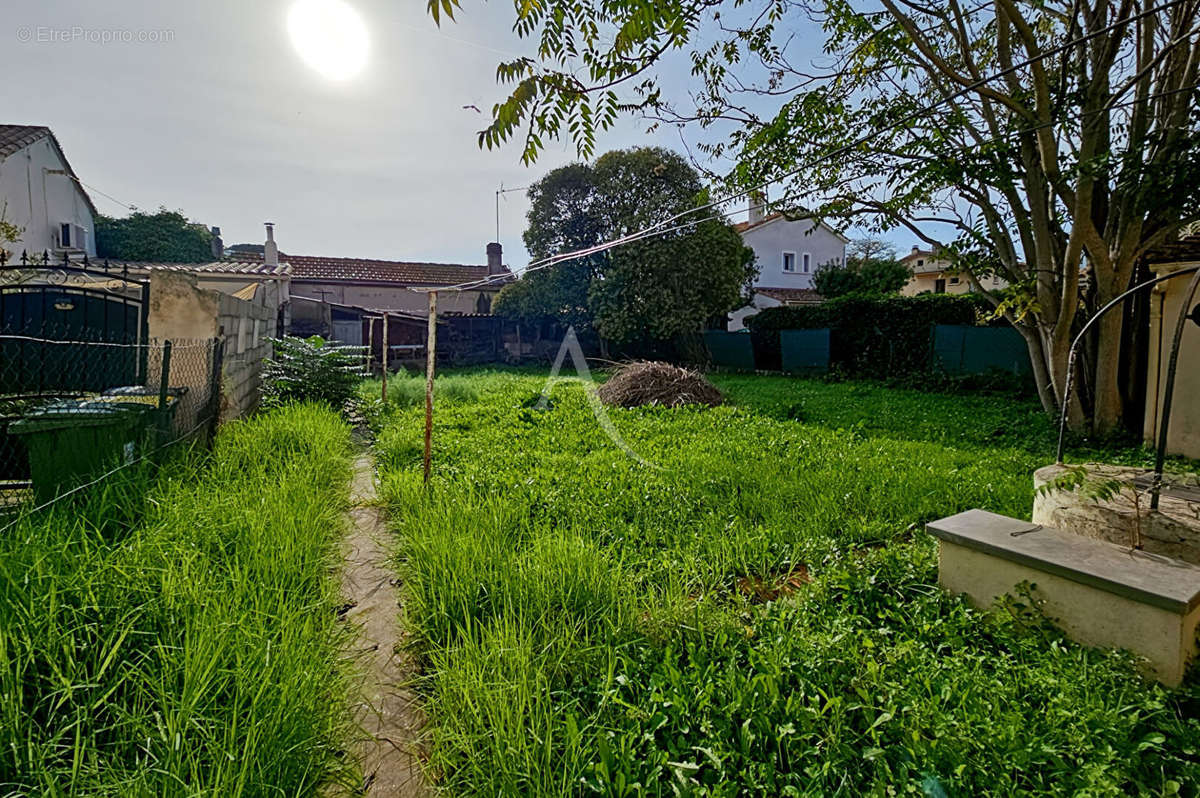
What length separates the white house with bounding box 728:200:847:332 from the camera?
21641 mm

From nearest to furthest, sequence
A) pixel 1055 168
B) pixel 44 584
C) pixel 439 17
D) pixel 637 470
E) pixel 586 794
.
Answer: pixel 586 794 < pixel 439 17 < pixel 44 584 < pixel 637 470 < pixel 1055 168

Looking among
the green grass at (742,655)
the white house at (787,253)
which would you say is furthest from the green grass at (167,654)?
the white house at (787,253)

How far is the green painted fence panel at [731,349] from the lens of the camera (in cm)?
1503

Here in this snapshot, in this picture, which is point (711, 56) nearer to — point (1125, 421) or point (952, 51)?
point (952, 51)

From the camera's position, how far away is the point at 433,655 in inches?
80.6

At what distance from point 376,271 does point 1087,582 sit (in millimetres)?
22172

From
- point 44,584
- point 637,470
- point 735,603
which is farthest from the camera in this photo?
point 637,470

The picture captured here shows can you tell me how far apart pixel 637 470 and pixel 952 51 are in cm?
670

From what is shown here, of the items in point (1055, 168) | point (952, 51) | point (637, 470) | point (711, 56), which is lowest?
point (637, 470)

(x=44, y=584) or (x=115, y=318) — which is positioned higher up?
(x=115, y=318)

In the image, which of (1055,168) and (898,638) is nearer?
(898,638)

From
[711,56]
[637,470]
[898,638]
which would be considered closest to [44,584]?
[898,638]

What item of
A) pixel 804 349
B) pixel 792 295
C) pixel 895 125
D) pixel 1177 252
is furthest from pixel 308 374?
pixel 792 295

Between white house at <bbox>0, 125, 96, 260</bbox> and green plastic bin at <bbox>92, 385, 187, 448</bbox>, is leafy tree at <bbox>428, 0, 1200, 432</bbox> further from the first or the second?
white house at <bbox>0, 125, 96, 260</bbox>
